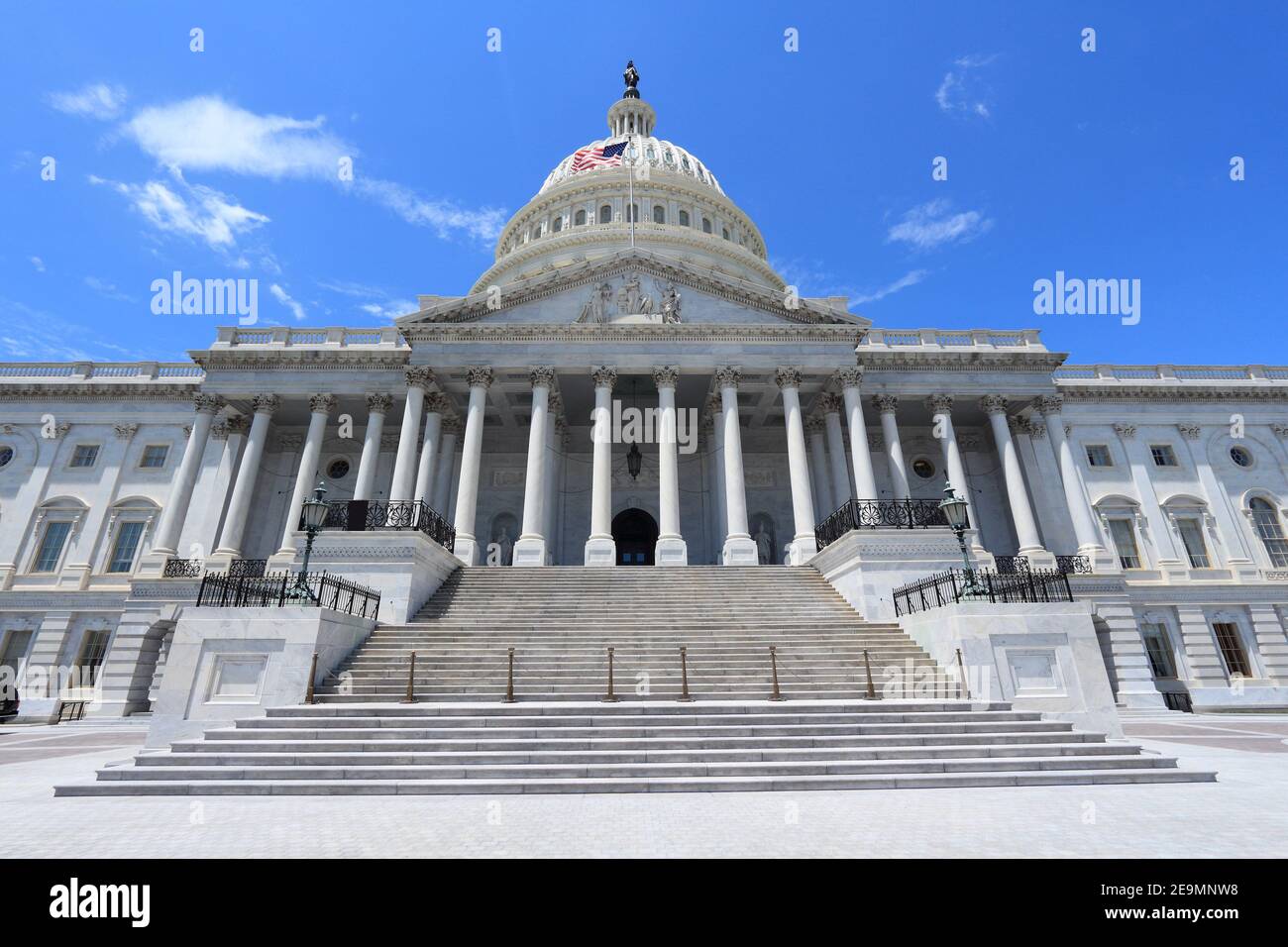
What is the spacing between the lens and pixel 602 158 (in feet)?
149

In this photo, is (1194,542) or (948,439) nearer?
(948,439)

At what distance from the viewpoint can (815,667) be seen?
14414 mm

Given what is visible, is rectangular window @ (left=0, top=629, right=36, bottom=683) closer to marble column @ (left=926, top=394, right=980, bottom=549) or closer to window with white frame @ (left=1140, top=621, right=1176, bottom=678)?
marble column @ (left=926, top=394, right=980, bottom=549)

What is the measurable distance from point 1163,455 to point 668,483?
28611 millimetres

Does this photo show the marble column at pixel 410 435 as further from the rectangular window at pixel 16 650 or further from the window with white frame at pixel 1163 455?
the window with white frame at pixel 1163 455

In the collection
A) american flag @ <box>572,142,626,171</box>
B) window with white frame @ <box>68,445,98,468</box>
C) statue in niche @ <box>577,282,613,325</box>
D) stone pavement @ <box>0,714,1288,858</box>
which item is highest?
american flag @ <box>572,142,626,171</box>

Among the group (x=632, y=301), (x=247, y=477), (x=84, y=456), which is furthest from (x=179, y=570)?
(x=632, y=301)

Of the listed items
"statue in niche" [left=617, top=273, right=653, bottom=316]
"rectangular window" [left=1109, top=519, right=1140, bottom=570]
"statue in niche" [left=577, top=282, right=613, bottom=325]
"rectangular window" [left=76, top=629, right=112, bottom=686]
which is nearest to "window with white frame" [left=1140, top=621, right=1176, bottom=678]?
"rectangular window" [left=1109, top=519, right=1140, bottom=570]

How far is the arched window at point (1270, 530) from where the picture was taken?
31891mm

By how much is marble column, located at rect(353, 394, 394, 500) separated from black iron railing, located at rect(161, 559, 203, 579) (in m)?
7.44

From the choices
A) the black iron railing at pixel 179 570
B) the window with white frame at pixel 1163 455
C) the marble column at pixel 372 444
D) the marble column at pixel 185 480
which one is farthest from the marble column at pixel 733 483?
the marble column at pixel 185 480

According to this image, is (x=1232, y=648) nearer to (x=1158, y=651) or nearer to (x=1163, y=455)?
(x=1158, y=651)

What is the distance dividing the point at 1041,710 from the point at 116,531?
133 ft

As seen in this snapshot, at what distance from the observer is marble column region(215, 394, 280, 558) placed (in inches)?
1145
